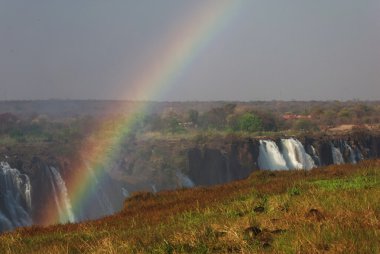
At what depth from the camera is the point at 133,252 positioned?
7.16 meters

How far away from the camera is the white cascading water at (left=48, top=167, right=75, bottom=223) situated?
46188 millimetres

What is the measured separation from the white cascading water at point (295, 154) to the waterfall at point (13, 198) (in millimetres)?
36446

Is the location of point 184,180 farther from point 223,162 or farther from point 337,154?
point 337,154

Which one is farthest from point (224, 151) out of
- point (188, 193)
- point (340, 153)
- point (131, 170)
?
point (188, 193)

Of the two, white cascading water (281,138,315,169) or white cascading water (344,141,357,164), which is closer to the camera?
white cascading water (281,138,315,169)

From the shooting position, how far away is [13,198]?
142 feet

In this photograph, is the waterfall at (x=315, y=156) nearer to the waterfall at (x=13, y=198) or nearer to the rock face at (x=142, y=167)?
the rock face at (x=142, y=167)

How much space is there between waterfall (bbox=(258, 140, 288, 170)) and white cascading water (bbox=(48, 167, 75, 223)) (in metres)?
28.6

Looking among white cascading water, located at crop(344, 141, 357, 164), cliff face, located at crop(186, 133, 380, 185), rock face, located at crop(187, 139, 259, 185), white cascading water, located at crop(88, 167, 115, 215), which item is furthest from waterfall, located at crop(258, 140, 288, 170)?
white cascading water, located at crop(88, 167, 115, 215)

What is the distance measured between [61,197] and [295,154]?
1365 inches

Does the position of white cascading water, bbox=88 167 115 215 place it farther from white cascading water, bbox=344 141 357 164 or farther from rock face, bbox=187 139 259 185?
white cascading water, bbox=344 141 357 164

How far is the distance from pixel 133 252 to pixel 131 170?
195 feet

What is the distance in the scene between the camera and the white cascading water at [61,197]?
46188 mm

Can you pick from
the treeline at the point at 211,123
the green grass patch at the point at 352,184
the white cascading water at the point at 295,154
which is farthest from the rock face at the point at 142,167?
the green grass patch at the point at 352,184
